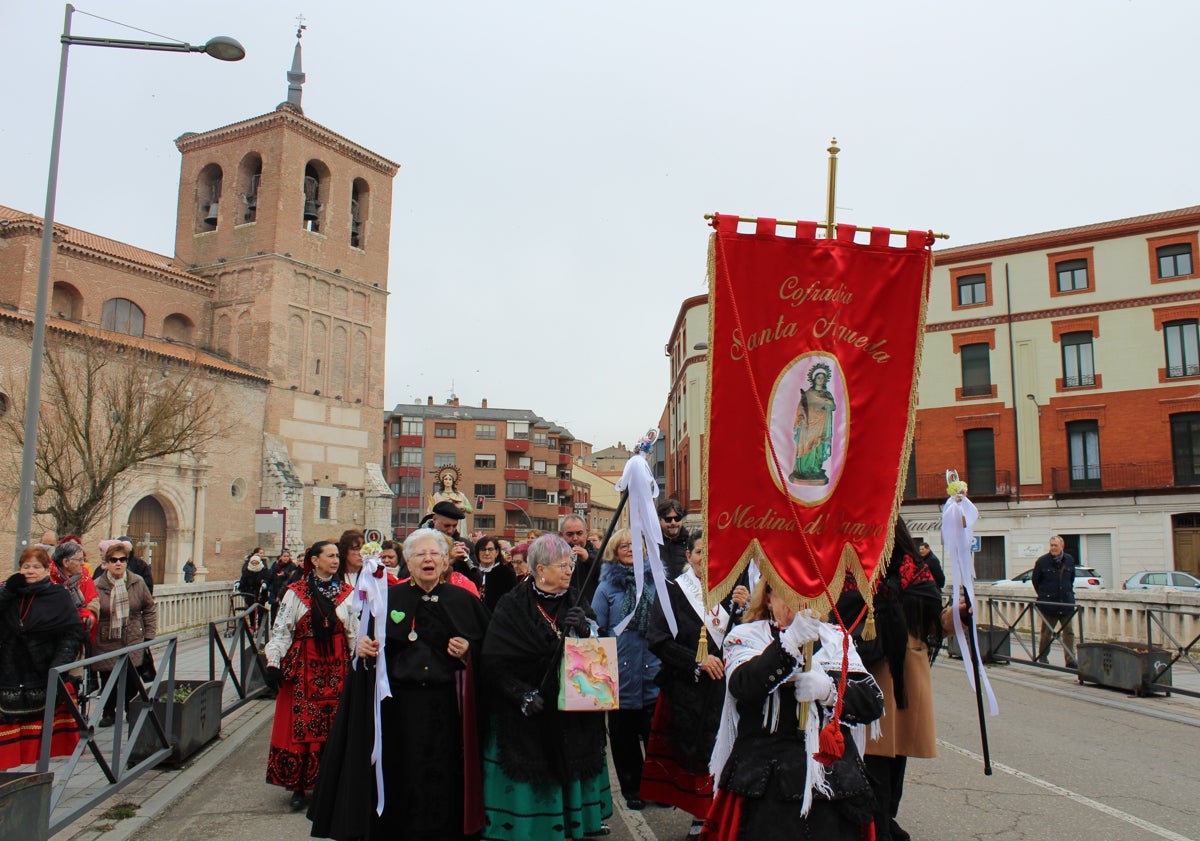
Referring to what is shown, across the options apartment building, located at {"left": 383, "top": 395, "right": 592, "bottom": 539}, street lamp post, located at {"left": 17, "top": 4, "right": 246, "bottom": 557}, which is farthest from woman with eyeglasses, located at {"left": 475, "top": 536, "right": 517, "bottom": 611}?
apartment building, located at {"left": 383, "top": 395, "right": 592, "bottom": 539}

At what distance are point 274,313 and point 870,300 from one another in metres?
44.6

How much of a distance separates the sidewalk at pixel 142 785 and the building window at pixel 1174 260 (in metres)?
33.9

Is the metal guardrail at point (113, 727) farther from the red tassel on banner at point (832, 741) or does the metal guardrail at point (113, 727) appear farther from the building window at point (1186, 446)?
the building window at point (1186, 446)

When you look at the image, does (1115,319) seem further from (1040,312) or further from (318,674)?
(318,674)

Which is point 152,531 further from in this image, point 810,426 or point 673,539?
point 810,426

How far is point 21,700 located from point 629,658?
4.51 m

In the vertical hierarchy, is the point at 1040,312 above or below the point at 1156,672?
above

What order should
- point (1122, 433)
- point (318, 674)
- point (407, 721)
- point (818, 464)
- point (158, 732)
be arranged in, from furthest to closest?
point (1122, 433) → point (158, 732) → point (318, 674) → point (407, 721) → point (818, 464)

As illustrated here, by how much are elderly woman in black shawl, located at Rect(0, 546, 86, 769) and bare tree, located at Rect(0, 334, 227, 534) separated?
1595cm

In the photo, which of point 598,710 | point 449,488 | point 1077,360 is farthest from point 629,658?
point 1077,360

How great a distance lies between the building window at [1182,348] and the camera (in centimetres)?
3234

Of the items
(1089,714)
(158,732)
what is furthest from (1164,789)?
(158,732)

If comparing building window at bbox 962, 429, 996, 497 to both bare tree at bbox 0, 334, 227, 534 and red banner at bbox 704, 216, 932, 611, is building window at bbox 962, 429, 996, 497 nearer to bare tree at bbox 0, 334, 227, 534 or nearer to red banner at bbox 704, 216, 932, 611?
bare tree at bbox 0, 334, 227, 534

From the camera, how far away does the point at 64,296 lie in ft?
130
